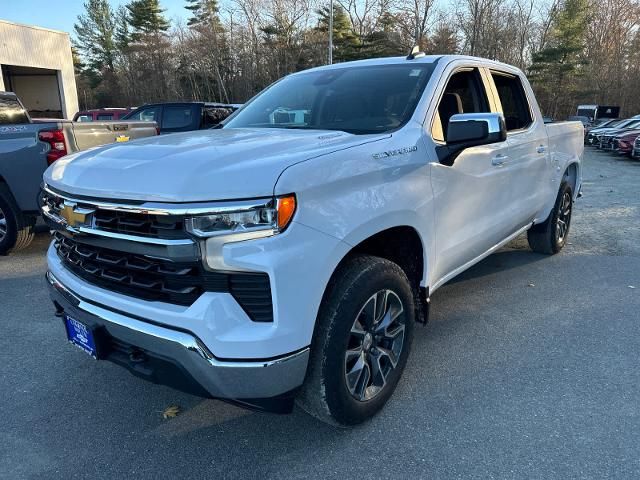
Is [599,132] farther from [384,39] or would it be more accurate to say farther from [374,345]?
[384,39]

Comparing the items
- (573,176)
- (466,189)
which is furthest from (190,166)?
(573,176)

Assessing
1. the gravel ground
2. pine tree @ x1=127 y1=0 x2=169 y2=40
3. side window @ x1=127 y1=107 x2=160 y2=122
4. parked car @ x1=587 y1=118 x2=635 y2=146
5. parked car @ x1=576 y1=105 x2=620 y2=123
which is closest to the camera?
the gravel ground

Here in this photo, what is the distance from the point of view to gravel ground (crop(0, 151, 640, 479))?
2.36 metres

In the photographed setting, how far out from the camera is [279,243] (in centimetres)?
193

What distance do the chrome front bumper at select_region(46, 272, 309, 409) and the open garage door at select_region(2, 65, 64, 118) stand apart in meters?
34.1

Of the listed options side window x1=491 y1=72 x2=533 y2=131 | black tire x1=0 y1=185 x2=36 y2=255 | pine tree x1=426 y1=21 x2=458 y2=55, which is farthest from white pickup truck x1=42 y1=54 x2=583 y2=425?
pine tree x1=426 y1=21 x2=458 y2=55

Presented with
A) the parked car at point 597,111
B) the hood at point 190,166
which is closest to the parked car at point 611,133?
the parked car at point 597,111

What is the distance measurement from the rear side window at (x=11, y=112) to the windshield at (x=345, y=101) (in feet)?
18.7

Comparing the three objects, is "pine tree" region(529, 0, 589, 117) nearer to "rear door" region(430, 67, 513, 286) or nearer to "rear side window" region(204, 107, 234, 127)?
"rear side window" region(204, 107, 234, 127)

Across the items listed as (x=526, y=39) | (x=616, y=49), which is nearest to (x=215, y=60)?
(x=526, y=39)

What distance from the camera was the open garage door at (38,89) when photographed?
31.6 m

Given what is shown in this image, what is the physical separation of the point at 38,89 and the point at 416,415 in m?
37.2

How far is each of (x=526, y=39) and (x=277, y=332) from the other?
5490cm

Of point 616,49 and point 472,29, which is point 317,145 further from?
point 616,49
